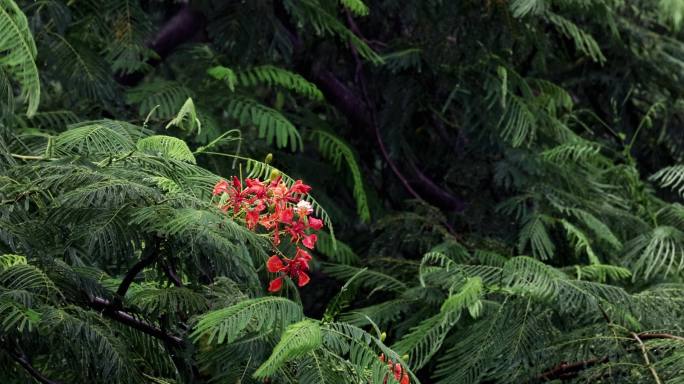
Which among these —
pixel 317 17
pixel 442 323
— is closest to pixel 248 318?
pixel 442 323

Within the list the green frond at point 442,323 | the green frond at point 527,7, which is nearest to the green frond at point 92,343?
the green frond at point 442,323

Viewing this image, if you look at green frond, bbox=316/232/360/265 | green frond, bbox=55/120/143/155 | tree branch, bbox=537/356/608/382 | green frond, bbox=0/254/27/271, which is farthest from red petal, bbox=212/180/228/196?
green frond, bbox=316/232/360/265

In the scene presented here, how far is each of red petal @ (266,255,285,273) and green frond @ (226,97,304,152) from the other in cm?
134

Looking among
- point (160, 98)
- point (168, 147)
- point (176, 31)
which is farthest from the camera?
point (176, 31)

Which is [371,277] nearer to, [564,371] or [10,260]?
[564,371]

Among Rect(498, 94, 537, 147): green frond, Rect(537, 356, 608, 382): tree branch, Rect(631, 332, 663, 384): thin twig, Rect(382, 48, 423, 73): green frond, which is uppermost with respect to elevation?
Rect(382, 48, 423, 73): green frond

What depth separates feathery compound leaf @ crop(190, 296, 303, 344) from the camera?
1.72m

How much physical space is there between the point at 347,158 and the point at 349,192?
0.62 m

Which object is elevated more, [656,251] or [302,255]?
[302,255]

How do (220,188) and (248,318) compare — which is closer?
(248,318)

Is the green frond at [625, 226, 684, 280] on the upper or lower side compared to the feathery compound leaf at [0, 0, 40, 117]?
lower

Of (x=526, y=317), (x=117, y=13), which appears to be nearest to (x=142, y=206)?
(x=526, y=317)

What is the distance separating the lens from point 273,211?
2006 millimetres

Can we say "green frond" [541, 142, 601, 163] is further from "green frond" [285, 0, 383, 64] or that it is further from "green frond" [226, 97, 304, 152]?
"green frond" [226, 97, 304, 152]
